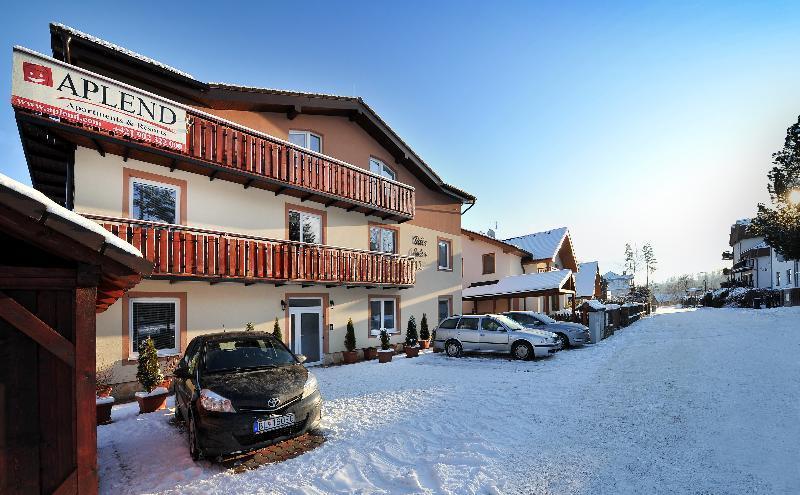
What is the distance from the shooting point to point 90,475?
11.8 ft

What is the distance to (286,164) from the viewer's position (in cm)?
1260

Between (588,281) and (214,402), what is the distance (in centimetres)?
4165

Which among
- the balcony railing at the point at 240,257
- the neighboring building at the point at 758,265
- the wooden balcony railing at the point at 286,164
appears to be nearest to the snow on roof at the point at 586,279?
the neighboring building at the point at 758,265

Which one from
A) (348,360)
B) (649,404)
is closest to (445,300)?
(348,360)

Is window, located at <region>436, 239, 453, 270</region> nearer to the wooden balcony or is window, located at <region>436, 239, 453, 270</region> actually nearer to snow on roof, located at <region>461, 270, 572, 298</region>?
snow on roof, located at <region>461, 270, 572, 298</region>

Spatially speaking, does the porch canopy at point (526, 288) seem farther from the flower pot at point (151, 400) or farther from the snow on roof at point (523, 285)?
the flower pot at point (151, 400)

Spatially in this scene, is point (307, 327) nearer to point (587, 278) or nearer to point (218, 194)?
point (218, 194)

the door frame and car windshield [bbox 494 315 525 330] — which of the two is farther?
car windshield [bbox 494 315 525 330]

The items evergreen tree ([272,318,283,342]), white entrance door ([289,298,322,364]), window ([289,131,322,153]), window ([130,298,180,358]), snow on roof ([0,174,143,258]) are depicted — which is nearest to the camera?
snow on roof ([0,174,143,258])

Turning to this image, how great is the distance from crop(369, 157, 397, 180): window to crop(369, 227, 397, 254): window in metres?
2.45

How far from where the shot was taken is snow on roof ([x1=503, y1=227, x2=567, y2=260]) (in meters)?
31.1

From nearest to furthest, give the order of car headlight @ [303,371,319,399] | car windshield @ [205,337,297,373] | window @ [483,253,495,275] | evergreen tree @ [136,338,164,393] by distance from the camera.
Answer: car headlight @ [303,371,319,399] → car windshield @ [205,337,297,373] → evergreen tree @ [136,338,164,393] → window @ [483,253,495,275]

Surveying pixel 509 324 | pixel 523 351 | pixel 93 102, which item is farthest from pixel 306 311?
pixel 93 102

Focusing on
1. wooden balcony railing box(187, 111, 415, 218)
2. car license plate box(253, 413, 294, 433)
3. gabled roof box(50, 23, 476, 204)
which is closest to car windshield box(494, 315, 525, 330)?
wooden balcony railing box(187, 111, 415, 218)
